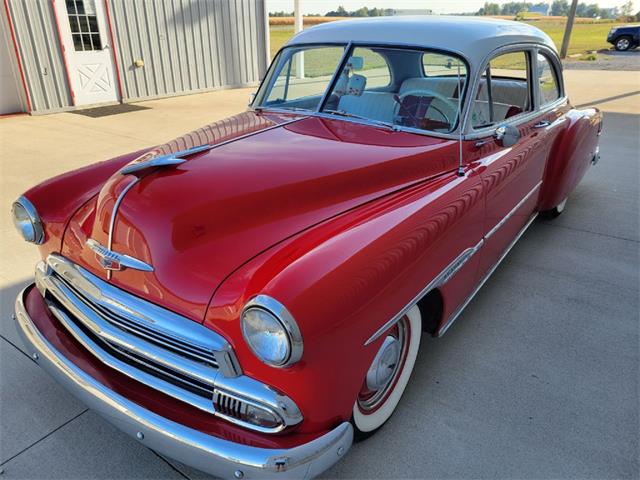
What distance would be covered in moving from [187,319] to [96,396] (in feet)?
1.54

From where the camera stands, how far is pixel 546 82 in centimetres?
386

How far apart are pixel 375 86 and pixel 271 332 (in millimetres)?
1954

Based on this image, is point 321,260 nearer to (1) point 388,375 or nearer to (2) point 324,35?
(1) point 388,375

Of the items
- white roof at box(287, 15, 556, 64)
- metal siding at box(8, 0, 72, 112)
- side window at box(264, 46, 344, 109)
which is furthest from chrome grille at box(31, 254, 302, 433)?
metal siding at box(8, 0, 72, 112)

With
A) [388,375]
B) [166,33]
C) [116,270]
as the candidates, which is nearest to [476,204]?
[388,375]

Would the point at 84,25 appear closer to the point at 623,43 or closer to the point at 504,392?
the point at 504,392

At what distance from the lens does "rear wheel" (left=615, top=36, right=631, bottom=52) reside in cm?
2372

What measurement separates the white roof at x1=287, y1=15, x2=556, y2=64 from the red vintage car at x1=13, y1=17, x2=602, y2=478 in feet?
0.05

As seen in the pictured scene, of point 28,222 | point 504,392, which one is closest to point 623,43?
point 504,392

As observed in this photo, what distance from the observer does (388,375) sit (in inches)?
84.8

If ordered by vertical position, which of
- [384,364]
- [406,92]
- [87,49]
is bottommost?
[384,364]

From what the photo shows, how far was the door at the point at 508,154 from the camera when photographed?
275 centimetres

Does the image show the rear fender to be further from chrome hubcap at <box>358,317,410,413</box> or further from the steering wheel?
chrome hubcap at <box>358,317,410,413</box>

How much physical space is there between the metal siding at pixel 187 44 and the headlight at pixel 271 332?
31.4 feet
